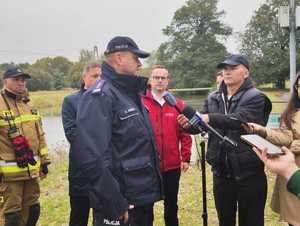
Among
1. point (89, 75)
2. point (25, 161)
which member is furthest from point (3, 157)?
point (89, 75)

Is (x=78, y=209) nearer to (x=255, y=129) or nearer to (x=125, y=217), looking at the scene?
(x=125, y=217)

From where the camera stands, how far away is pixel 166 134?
3977mm

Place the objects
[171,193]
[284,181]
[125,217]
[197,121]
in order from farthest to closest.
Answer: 1. [171,193]
2. [284,181]
3. [197,121]
4. [125,217]

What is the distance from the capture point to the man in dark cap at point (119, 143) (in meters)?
2.45

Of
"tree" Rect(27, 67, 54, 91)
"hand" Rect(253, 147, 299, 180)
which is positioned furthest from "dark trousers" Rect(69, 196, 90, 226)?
"tree" Rect(27, 67, 54, 91)

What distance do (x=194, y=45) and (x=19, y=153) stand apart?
46.0 metres

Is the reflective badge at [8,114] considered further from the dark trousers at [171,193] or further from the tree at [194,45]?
the tree at [194,45]

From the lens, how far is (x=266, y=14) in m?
42.3

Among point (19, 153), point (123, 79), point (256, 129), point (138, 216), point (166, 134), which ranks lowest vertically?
point (138, 216)

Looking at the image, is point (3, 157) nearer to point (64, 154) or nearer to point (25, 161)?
point (25, 161)

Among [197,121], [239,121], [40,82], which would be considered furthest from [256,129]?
[40,82]

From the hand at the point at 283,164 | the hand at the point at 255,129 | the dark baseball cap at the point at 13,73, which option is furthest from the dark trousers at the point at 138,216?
the dark baseball cap at the point at 13,73

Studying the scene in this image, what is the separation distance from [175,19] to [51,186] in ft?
154

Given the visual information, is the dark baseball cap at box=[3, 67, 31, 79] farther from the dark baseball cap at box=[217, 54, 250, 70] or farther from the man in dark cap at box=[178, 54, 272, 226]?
the dark baseball cap at box=[217, 54, 250, 70]
